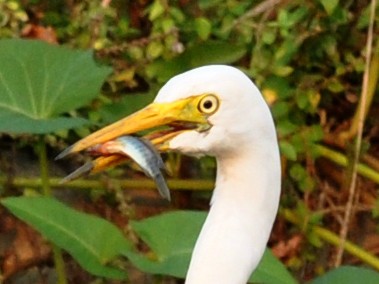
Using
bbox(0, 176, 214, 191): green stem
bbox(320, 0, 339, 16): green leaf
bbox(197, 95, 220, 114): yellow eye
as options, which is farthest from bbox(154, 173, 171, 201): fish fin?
bbox(0, 176, 214, 191): green stem

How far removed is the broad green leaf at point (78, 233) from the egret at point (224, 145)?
794 millimetres

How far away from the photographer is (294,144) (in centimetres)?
385

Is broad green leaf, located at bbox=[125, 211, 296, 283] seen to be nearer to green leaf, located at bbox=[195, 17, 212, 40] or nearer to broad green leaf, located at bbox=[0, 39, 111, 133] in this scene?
broad green leaf, located at bbox=[0, 39, 111, 133]

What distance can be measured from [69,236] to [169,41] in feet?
2.35

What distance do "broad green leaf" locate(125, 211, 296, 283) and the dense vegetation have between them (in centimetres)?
32

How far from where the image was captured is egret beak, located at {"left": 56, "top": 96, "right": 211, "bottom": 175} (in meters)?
2.33

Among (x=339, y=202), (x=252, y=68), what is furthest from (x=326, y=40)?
(x=339, y=202)

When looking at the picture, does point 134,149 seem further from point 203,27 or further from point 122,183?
point 122,183

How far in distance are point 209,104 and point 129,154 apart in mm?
151

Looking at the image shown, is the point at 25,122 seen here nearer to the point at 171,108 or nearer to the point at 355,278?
the point at 355,278

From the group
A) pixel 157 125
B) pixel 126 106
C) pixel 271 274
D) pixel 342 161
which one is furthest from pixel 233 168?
pixel 342 161

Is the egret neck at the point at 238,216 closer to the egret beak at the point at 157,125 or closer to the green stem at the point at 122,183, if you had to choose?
the egret beak at the point at 157,125

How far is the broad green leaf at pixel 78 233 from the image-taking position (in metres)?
3.22

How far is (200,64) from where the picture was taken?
12.6 feet
